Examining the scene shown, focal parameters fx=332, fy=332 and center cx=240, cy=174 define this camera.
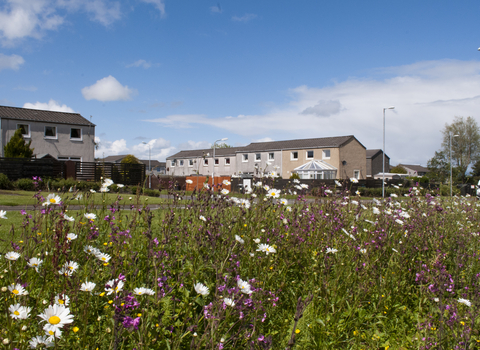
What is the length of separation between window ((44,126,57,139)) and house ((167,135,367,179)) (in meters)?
12.7

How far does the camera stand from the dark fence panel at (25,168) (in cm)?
1956

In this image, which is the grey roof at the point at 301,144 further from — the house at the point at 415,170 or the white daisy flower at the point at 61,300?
the house at the point at 415,170

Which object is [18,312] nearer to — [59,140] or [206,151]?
[59,140]

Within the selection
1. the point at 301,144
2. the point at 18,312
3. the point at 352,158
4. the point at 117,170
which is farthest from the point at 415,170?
the point at 18,312

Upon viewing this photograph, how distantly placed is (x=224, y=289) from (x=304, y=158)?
42.4 metres

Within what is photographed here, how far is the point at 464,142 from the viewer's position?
53656mm

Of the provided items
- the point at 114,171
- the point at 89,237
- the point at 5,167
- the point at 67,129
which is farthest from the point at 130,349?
the point at 67,129

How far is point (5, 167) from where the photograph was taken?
19484 millimetres

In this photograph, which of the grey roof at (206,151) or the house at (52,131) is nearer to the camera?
the house at (52,131)

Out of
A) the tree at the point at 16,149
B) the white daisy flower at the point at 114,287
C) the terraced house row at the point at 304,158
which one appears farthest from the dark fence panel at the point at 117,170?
the white daisy flower at the point at 114,287

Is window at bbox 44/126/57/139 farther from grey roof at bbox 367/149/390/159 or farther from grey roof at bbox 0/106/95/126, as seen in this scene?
grey roof at bbox 367/149/390/159

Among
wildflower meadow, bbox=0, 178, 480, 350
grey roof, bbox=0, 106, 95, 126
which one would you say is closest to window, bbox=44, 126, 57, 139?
grey roof, bbox=0, 106, 95, 126

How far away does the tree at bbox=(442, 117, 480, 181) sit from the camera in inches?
2092

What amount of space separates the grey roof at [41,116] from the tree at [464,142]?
53113 mm
